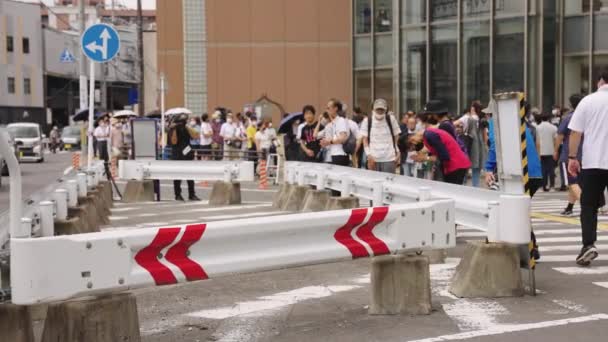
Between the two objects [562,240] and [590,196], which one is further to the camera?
[562,240]

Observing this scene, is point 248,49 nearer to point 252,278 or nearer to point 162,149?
point 162,149

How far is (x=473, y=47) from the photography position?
30.8m

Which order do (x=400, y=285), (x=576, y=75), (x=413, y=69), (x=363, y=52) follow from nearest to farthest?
(x=400, y=285) → (x=576, y=75) → (x=413, y=69) → (x=363, y=52)

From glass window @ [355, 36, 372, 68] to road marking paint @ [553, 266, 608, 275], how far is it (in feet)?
95.1

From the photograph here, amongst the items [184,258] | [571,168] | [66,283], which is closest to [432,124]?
[571,168]

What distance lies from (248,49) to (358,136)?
26.4 meters

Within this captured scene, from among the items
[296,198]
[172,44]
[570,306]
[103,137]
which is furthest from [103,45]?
[172,44]

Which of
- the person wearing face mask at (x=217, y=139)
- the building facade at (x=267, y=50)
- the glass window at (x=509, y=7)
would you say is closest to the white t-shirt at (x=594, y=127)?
the person wearing face mask at (x=217, y=139)

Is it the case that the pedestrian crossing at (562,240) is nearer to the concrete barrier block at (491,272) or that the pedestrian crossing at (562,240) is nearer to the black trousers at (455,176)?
the black trousers at (455,176)

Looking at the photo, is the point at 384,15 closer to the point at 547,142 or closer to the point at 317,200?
the point at 547,142

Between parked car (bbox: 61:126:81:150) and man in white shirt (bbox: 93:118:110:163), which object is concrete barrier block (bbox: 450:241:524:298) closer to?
man in white shirt (bbox: 93:118:110:163)

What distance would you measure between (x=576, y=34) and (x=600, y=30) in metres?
0.84

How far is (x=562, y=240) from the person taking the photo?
38.5 feet

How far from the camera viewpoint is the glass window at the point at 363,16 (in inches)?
1486
